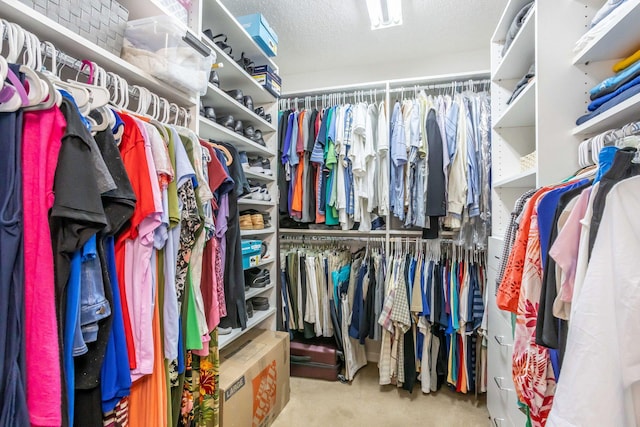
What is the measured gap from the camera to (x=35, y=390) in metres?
0.64

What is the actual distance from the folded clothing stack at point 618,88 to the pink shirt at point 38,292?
1547 millimetres

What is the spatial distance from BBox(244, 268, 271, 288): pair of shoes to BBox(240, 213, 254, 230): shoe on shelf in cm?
35

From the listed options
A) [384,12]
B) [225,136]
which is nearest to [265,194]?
[225,136]

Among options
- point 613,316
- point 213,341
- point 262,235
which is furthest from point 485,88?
point 213,341

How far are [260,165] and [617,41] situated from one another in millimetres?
1844

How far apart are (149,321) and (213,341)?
409 mm

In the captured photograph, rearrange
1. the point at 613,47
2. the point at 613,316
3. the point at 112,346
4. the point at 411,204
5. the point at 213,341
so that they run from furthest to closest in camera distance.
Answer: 1. the point at 411,204
2. the point at 213,341
3. the point at 613,47
4. the point at 112,346
5. the point at 613,316

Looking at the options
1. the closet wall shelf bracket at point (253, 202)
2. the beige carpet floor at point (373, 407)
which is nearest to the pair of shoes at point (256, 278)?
the closet wall shelf bracket at point (253, 202)

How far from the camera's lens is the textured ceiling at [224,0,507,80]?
209 cm

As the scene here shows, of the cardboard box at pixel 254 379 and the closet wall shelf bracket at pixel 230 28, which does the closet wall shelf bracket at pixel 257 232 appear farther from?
the closet wall shelf bracket at pixel 230 28

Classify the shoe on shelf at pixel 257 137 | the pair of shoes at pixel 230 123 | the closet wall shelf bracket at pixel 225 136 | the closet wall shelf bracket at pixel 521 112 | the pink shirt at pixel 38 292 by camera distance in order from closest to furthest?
the pink shirt at pixel 38 292 → the closet wall shelf bracket at pixel 521 112 → the closet wall shelf bracket at pixel 225 136 → the pair of shoes at pixel 230 123 → the shoe on shelf at pixel 257 137

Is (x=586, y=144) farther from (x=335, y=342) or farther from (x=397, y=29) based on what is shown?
(x=335, y=342)

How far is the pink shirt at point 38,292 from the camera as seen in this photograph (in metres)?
0.64

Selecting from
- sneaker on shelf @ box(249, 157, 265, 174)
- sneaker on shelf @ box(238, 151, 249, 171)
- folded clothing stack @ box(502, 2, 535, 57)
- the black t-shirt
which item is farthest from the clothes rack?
folded clothing stack @ box(502, 2, 535, 57)
